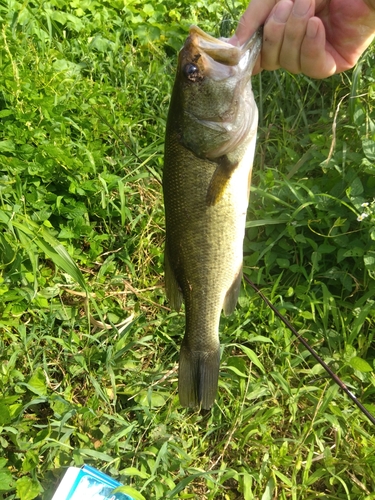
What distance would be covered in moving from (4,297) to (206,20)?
3.37 meters

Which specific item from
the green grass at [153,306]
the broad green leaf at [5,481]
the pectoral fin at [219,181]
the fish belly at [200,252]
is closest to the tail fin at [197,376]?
the fish belly at [200,252]

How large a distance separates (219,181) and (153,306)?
4.68ft

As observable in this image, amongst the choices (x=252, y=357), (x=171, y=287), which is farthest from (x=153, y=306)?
(x=171, y=287)

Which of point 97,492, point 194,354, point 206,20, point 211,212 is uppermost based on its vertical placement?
point 211,212

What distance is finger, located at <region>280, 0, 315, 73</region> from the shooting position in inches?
87.5

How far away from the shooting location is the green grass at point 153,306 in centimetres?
273

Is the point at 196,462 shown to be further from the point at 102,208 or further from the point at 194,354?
the point at 102,208

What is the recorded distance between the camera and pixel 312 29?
7.44 ft

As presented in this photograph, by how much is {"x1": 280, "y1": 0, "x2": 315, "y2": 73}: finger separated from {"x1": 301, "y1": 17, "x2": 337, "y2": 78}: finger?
2 centimetres

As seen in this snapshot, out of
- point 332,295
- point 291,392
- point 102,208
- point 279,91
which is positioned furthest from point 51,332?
point 279,91

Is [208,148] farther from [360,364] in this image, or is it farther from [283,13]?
[360,364]

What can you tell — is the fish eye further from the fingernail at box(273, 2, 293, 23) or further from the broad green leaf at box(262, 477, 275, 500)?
the broad green leaf at box(262, 477, 275, 500)

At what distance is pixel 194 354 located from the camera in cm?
241

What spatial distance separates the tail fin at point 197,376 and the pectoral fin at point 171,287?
0.75 ft
